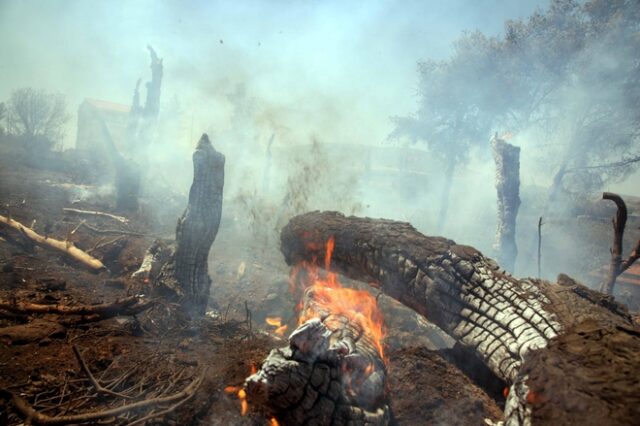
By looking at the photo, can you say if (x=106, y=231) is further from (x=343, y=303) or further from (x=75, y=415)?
(x=75, y=415)

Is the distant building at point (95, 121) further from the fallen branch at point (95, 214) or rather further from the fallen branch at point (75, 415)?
the fallen branch at point (75, 415)

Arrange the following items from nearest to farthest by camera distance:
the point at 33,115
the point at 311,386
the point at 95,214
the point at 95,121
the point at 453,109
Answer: the point at 311,386 → the point at 95,214 → the point at 453,109 → the point at 33,115 → the point at 95,121

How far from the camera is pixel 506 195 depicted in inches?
520

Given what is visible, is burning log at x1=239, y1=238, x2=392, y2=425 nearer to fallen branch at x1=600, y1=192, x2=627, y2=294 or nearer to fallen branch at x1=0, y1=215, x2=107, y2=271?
fallen branch at x1=600, y1=192, x2=627, y2=294

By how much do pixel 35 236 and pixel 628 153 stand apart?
24.7 metres

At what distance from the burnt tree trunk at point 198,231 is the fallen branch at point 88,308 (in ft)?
4.03

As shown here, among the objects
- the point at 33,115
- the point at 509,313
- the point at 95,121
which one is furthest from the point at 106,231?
the point at 95,121

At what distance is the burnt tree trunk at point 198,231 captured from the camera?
22.2 feet

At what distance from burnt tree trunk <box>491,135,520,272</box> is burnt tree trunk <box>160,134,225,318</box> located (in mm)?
11398

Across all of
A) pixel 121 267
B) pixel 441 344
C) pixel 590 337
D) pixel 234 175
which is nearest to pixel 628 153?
A: pixel 441 344

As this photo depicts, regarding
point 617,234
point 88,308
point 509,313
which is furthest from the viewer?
point 617,234

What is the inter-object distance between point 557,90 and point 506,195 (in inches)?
350

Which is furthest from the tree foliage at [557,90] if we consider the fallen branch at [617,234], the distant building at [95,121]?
the distant building at [95,121]

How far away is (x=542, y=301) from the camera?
3.57 meters
